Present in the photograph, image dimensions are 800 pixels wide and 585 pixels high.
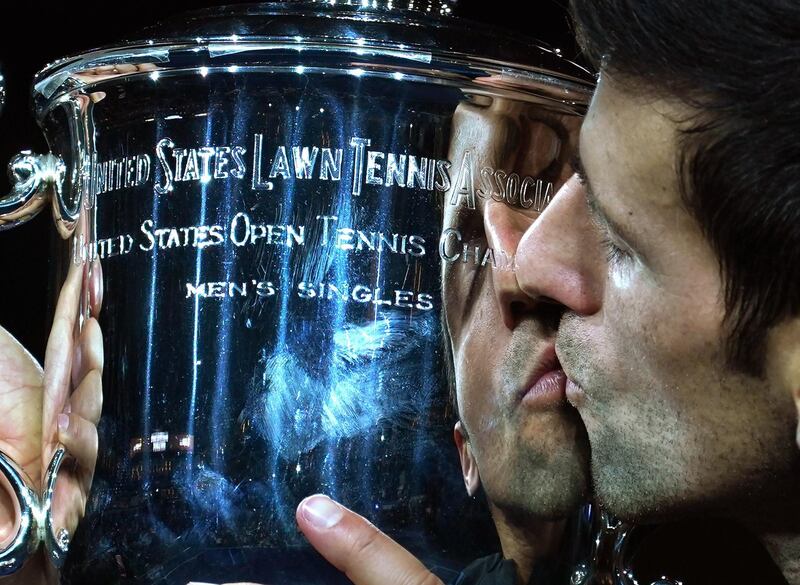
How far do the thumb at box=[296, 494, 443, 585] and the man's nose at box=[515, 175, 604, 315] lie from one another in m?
0.16

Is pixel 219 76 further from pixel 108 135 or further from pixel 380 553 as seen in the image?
pixel 380 553

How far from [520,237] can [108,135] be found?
0.82 feet

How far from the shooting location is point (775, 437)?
25.9 inches

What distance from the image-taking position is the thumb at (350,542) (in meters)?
0.65

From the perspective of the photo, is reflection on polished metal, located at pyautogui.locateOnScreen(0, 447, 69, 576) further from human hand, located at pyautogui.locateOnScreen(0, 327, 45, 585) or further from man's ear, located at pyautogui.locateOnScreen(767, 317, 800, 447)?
man's ear, located at pyautogui.locateOnScreen(767, 317, 800, 447)

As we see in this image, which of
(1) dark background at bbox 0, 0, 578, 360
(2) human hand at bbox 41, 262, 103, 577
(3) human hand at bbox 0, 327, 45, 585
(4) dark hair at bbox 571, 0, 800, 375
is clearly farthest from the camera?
(1) dark background at bbox 0, 0, 578, 360

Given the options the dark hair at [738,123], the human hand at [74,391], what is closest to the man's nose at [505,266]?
the dark hair at [738,123]

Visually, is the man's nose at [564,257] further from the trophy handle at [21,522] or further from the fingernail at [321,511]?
the trophy handle at [21,522]

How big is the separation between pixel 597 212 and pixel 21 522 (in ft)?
1.33

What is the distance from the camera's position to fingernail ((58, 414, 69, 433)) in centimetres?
75

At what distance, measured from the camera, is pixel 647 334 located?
657mm

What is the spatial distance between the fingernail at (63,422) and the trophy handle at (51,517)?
→ 11mm

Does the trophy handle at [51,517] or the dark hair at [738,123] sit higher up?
the dark hair at [738,123]

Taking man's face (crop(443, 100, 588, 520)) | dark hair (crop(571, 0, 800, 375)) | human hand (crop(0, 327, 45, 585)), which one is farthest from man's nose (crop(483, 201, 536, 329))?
human hand (crop(0, 327, 45, 585))
